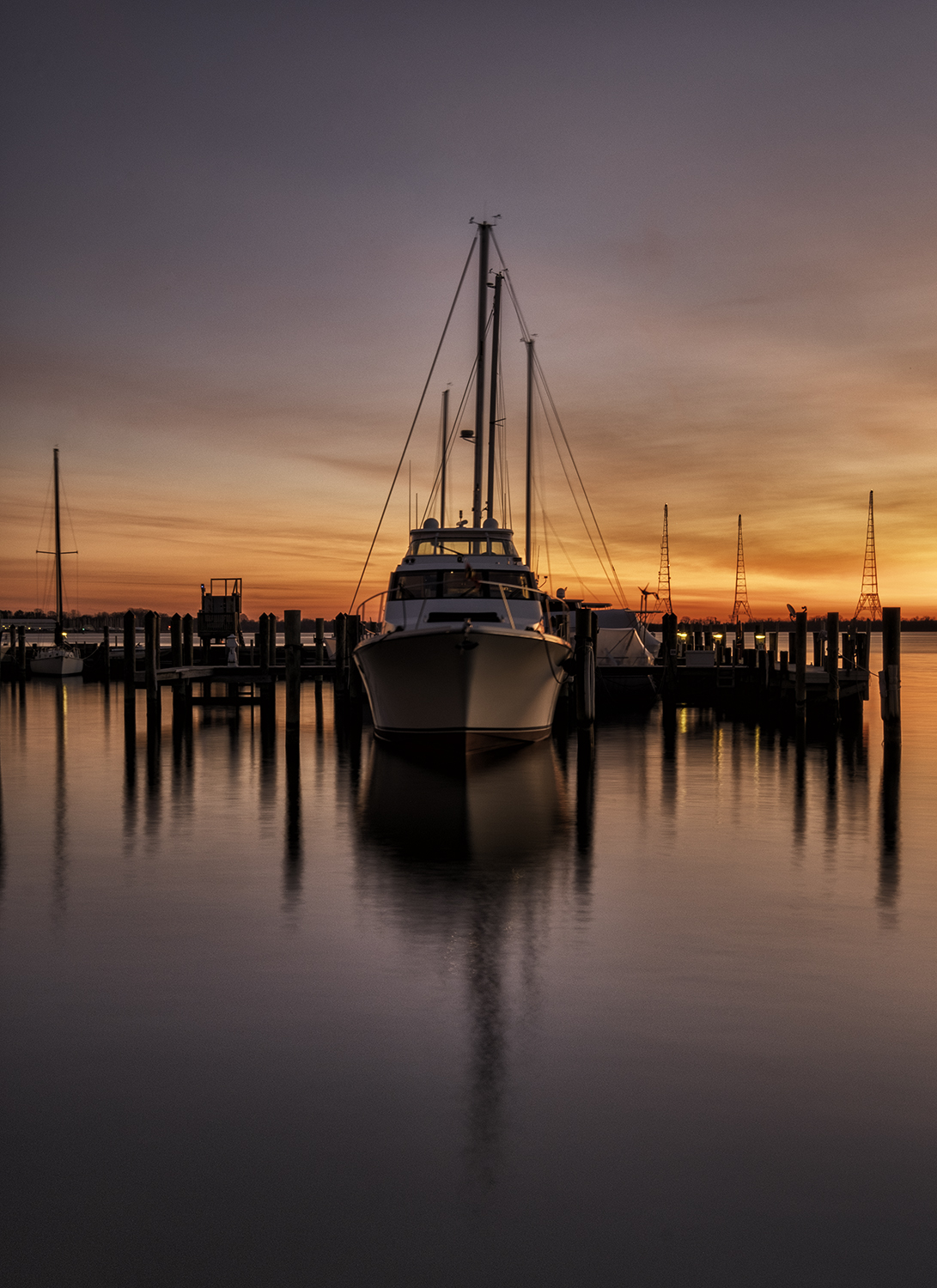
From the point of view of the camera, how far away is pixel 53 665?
54.0m

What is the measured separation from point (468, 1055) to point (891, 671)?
19.6 metres

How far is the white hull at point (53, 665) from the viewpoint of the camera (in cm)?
5394

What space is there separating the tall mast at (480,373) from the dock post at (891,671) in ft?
32.6

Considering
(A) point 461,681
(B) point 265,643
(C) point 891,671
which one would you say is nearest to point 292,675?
(A) point 461,681

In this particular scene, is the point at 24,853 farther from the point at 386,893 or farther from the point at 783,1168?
the point at 783,1168

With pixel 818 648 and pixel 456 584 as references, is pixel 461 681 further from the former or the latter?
pixel 818 648

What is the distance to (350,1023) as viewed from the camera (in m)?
6.84

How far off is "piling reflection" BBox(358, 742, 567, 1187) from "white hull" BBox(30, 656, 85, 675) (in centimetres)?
3840

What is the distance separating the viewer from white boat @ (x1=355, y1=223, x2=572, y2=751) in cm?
1947

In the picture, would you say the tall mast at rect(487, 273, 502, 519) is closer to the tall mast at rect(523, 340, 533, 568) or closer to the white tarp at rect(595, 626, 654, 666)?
the tall mast at rect(523, 340, 533, 568)

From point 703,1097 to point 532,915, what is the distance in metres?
4.08

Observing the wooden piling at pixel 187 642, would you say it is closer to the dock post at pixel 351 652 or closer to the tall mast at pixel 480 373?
the dock post at pixel 351 652

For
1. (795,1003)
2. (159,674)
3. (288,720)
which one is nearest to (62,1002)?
(795,1003)

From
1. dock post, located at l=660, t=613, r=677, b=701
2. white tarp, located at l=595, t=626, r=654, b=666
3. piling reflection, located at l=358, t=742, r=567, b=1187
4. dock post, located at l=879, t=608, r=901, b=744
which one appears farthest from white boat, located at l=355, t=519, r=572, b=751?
white tarp, located at l=595, t=626, r=654, b=666
